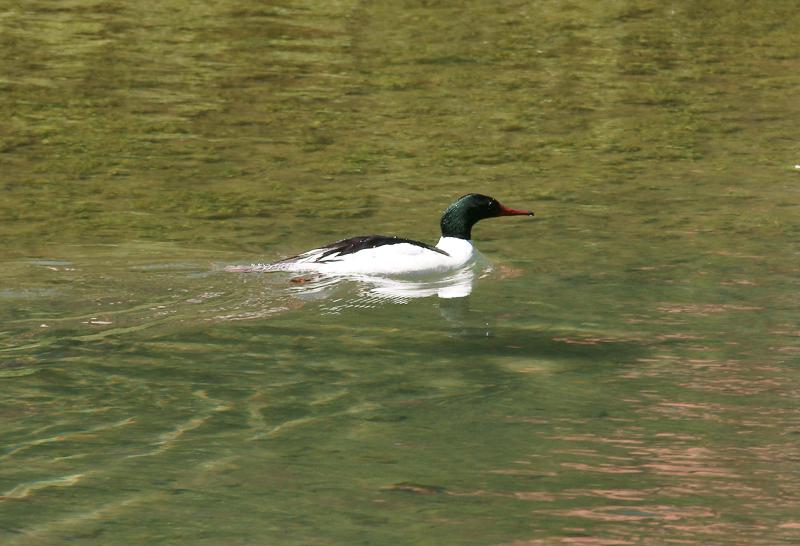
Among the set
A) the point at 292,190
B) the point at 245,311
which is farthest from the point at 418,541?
the point at 292,190

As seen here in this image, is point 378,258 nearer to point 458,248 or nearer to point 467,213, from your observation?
point 458,248

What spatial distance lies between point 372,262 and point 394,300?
0.49 meters

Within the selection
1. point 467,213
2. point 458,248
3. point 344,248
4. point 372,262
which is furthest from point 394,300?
point 467,213

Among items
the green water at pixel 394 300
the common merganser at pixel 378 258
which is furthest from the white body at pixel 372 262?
the green water at pixel 394 300

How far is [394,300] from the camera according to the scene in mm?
12891

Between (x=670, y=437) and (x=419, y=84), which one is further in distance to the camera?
(x=419, y=84)

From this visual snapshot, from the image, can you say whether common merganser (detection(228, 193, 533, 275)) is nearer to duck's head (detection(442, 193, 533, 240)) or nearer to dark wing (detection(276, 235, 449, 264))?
dark wing (detection(276, 235, 449, 264))

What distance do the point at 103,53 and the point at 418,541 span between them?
689 inches

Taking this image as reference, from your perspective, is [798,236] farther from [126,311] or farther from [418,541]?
[418,541]

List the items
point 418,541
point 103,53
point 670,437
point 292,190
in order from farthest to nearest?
point 103,53, point 292,190, point 670,437, point 418,541

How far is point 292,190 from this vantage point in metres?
16.8

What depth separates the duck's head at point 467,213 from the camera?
14469 mm

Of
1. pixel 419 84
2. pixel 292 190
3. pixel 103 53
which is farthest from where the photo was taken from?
pixel 103 53

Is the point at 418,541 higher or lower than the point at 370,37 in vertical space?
lower
